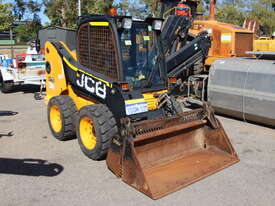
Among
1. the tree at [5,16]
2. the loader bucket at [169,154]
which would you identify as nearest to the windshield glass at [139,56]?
the loader bucket at [169,154]

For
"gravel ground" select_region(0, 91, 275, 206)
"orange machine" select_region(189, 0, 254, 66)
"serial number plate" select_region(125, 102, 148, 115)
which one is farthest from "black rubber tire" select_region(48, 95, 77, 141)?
"orange machine" select_region(189, 0, 254, 66)

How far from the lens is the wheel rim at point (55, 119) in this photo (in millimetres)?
6536

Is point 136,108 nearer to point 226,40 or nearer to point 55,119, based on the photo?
point 55,119

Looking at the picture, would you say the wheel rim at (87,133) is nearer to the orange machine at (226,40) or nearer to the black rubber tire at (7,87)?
the orange machine at (226,40)

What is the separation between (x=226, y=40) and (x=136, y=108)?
6.33 m

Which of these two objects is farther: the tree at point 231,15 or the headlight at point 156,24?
the tree at point 231,15

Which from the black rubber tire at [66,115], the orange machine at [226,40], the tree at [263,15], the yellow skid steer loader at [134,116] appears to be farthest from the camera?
the tree at [263,15]

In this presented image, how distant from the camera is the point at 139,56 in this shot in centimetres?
555

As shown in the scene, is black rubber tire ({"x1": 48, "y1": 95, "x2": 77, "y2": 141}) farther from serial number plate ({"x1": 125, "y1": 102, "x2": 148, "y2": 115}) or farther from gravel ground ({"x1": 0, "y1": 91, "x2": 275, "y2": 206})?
serial number plate ({"x1": 125, "y1": 102, "x2": 148, "y2": 115})

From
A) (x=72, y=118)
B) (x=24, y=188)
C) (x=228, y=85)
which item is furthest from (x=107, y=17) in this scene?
(x=228, y=85)

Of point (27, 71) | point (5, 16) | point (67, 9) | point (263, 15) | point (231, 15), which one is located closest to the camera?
point (27, 71)

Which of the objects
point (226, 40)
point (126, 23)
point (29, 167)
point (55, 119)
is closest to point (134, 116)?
point (126, 23)

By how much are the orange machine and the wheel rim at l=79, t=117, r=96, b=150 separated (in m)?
6.42

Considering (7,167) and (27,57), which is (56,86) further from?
(27,57)
